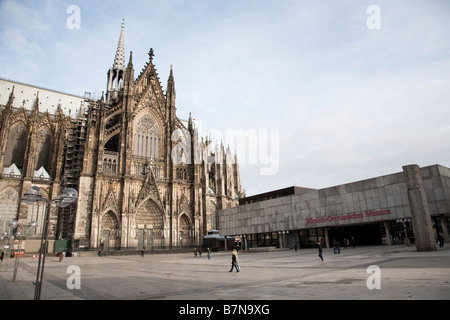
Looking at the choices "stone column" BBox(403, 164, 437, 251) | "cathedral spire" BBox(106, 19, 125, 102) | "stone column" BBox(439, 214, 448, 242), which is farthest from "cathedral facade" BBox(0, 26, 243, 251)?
"stone column" BBox(403, 164, 437, 251)

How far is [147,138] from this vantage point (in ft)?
173

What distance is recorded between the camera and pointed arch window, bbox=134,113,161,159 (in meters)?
51.8

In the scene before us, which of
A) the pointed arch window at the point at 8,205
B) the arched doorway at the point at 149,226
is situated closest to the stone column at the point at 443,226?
the arched doorway at the point at 149,226

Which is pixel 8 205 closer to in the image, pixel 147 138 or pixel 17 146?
pixel 17 146

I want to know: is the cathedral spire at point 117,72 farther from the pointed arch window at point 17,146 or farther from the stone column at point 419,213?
the stone column at point 419,213

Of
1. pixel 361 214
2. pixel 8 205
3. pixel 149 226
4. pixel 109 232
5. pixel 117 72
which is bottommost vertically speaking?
pixel 109 232

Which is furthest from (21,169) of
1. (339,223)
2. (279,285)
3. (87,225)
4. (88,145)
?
(279,285)

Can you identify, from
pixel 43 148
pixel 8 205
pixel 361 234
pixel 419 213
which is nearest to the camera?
pixel 419 213

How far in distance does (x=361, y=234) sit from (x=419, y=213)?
1667 cm

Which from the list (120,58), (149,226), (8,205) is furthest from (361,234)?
(120,58)

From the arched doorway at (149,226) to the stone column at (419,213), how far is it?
1429 inches

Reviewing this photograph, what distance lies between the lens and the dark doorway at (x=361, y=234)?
35.8m
